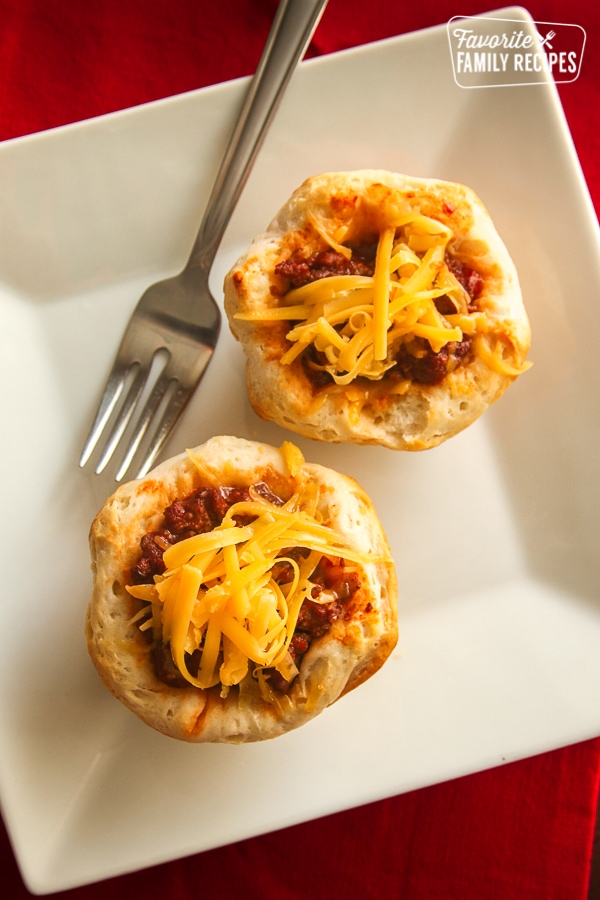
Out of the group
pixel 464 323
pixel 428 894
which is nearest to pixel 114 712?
pixel 428 894

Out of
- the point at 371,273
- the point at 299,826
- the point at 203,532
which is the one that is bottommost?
the point at 299,826

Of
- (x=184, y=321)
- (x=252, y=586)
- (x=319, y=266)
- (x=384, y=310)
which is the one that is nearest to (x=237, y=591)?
(x=252, y=586)

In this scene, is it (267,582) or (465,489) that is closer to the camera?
(267,582)

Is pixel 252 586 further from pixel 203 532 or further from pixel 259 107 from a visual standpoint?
pixel 259 107

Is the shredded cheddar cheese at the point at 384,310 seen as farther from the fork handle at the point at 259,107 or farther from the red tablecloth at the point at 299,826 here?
the red tablecloth at the point at 299,826

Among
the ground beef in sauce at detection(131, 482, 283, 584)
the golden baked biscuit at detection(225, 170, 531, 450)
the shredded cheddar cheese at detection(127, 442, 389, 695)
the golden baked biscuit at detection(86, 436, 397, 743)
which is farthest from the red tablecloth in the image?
the ground beef in sauce at detection(131, 482, 283, 584)

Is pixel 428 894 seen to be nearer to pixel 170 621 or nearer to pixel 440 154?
pixel 170 621

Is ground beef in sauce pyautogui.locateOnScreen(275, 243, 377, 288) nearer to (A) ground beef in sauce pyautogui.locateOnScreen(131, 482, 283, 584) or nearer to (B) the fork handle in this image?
(B) the fork handle
